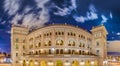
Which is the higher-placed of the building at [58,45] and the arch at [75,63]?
the building at [58,45]

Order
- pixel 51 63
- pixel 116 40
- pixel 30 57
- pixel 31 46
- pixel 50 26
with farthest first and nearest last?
pixel 116 40 < pixel 31 46 < pixel 50 26 < pixel 30 57 < pixel 51 63

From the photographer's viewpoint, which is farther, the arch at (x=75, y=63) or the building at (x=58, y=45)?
the arch at (x=75, y=63)

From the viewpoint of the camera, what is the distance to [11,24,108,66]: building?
45.0 meters

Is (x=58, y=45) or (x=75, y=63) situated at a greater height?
(x=58, y=45)

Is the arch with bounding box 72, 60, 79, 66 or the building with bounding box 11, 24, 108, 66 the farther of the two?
the arch with bounding box 72, 60, 79, 66

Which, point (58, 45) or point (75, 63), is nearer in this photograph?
point (75, 63)

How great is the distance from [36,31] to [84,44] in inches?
517

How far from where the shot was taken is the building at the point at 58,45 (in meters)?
45.0

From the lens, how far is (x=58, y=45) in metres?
50.2

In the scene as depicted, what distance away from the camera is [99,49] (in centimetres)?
5359

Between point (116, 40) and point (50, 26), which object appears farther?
point (116, 40)

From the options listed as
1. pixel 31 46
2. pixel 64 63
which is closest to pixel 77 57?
pixel 64 63

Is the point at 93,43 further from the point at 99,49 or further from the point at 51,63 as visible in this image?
the point at 51,63

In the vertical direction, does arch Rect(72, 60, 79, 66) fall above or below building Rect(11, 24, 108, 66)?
below
